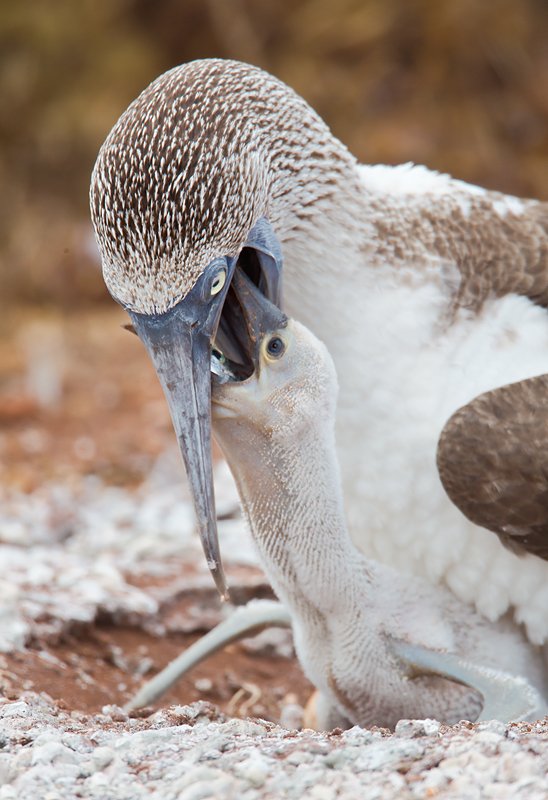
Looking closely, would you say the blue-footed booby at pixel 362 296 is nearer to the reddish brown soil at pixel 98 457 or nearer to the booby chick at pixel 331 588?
the booby chick at pixel 331 588

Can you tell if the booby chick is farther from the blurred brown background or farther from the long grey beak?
the blurred brown background

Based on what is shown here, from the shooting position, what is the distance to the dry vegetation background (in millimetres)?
11414

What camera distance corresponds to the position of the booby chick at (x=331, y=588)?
4.32 metres

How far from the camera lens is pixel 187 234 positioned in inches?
169

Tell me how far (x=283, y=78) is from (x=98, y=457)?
457 cm

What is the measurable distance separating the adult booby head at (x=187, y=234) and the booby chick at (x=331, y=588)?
0.13m

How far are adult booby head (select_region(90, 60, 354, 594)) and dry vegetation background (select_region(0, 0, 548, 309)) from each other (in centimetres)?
687

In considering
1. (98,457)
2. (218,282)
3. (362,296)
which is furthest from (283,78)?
(218,282)

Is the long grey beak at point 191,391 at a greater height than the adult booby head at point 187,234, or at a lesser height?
lesser

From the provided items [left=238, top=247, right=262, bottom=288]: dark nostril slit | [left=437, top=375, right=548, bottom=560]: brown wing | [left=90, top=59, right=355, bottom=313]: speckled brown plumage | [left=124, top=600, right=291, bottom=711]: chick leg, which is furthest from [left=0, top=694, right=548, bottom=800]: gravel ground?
[left=238, top=247, right=262, bottom=288]: dark nostril slit

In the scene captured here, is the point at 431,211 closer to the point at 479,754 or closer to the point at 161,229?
the point at 161,229

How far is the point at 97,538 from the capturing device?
23.9ft

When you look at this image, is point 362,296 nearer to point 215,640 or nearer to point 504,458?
point 504,458

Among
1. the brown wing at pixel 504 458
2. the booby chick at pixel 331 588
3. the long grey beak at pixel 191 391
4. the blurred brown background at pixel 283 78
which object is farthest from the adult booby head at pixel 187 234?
the blurred brown background at pixel 283 78
